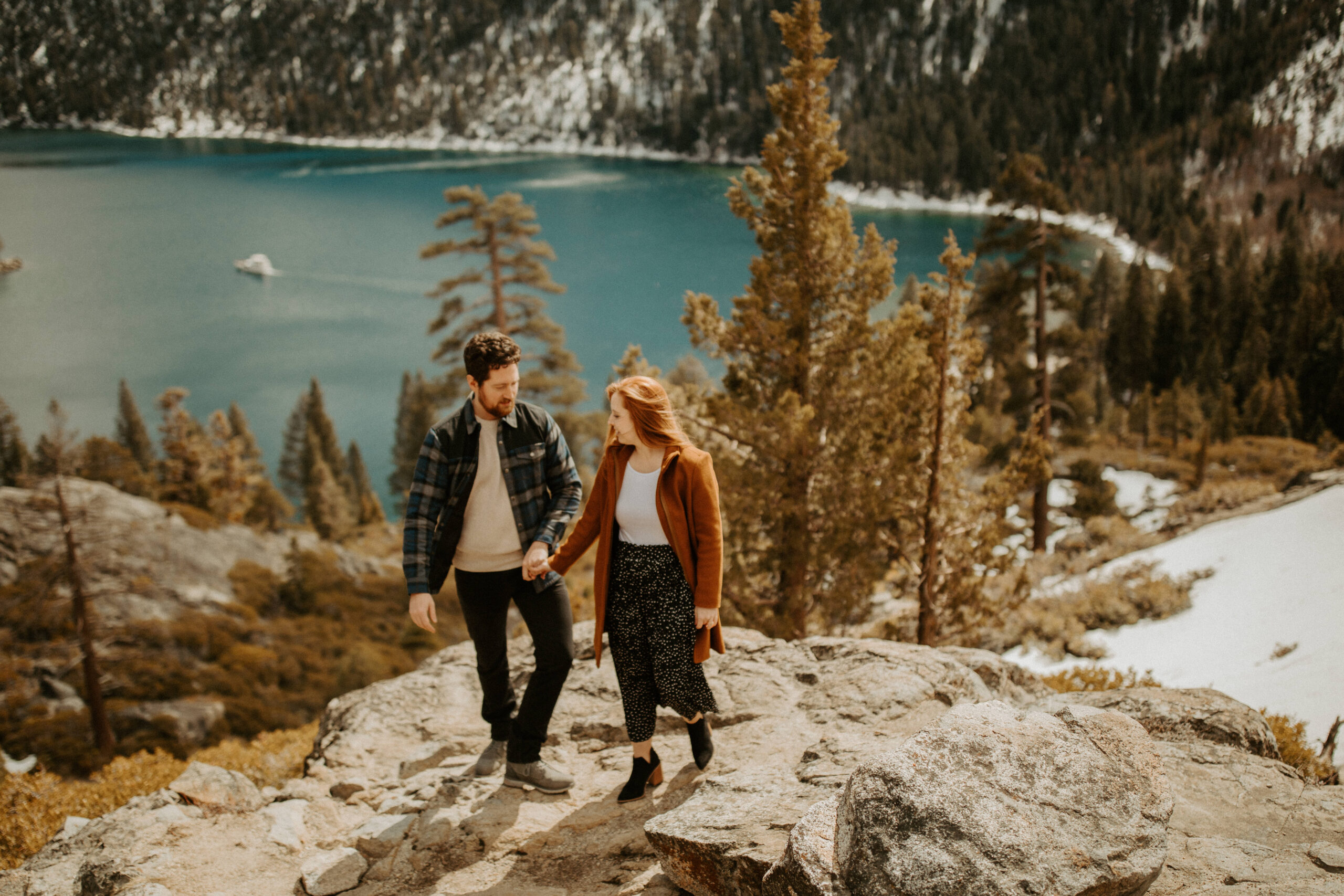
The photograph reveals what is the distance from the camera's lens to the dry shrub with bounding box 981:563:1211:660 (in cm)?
921

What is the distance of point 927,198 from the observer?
391 ft

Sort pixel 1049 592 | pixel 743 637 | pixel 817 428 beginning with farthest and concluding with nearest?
pixel 1049 592 < pixel 817 428 < pixel 743 637

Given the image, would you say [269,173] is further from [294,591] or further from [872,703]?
[872,703]

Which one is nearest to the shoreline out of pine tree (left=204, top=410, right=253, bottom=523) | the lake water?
the lake water

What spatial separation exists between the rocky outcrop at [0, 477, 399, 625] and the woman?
21279 millimetres

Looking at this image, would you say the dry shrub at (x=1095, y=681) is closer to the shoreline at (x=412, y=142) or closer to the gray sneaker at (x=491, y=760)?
the gray sneaker at (x=491, y=760)

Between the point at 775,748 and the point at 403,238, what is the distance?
287 ft

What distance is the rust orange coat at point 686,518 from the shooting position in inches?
129

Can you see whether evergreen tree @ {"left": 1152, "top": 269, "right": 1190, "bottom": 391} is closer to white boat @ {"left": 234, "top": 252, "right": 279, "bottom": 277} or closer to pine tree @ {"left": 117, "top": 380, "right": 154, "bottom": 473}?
pine tree @ {"left": 117, "top": 380, "right": 154, "bottom": 473}

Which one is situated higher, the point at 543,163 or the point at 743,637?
the point at 543,163

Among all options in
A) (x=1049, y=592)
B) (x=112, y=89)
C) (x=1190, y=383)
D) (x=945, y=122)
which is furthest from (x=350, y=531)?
(x=112, y=89)

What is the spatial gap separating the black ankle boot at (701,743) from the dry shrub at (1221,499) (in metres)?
15.4

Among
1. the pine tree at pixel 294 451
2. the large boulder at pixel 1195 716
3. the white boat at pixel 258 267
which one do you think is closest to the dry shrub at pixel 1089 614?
the large boulder at pixel 1195 716

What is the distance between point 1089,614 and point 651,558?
347 inches
